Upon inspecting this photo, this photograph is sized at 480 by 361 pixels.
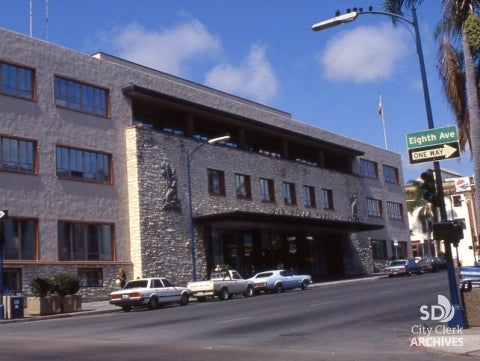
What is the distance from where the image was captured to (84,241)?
36812 mm

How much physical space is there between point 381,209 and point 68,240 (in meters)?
42.0

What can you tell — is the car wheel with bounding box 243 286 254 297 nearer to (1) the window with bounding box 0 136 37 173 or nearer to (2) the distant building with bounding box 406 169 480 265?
(1) the window with bounding box 0 136 37 173

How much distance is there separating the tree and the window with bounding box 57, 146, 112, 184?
23074 millimetres

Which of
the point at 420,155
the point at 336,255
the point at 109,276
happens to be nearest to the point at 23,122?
the point at 109,276

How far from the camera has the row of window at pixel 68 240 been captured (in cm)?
3309

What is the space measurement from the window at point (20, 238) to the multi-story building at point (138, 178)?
0.19 feet

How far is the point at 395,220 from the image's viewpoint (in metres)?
72.2

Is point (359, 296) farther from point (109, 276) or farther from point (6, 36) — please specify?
point (6, 36)

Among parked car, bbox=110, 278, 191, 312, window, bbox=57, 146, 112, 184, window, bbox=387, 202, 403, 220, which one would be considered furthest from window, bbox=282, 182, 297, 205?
parked car, bbox=110, 278, 191, 312

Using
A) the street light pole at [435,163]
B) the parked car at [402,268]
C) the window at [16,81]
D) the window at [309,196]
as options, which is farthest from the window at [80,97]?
the parked car at [402,268]

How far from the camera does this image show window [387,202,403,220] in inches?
2815

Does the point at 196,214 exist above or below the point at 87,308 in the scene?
above

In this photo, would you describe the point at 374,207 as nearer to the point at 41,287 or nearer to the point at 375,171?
the point at 375,171

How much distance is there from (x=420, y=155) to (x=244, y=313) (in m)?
9.33
